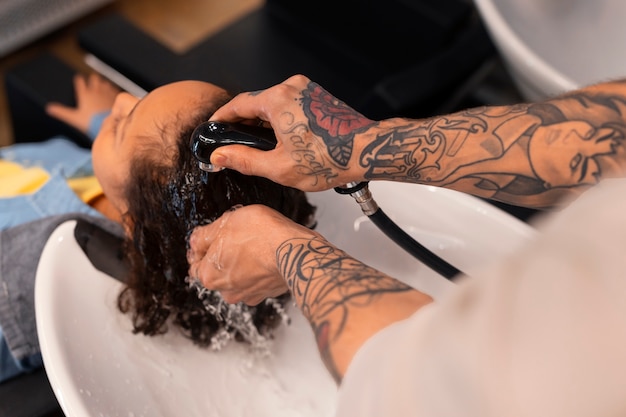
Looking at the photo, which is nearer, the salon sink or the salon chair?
the salon sink

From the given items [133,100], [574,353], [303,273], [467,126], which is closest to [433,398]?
[574,353]

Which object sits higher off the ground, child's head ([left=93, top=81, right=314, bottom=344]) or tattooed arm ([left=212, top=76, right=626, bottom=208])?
tattooed arm ([left=212, top=76, right=626, bottom=208])

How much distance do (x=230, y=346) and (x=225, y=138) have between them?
0.42m

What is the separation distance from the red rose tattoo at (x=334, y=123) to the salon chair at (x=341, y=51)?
55 cm

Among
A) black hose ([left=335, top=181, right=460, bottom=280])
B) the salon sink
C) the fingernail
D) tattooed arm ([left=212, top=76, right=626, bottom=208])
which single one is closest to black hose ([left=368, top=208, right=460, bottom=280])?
black hose ([left=335, top=181, right=460, bottom=280])

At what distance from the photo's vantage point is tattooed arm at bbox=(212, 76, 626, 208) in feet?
2.46

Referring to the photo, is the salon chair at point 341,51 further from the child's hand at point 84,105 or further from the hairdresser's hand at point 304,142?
the hairdresser's hand at point 304,142

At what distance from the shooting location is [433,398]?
0.51 m

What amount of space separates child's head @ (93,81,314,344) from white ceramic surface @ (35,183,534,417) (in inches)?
1.8

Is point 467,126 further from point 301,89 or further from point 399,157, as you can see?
point 301,89

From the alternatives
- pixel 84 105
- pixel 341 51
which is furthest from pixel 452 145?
pixel 84 105

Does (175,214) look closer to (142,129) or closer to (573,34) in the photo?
(142,129)

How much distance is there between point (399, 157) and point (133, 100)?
505 millimetres

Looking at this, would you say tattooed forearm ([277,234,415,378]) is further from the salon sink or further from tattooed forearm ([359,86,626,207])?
the salon sink
